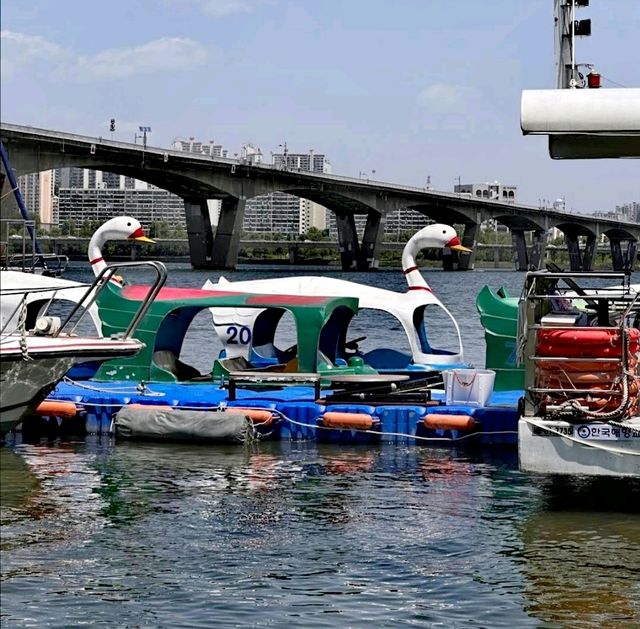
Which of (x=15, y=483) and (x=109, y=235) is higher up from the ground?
(x=109, y=235)

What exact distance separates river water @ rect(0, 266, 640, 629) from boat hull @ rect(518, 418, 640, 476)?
696mm

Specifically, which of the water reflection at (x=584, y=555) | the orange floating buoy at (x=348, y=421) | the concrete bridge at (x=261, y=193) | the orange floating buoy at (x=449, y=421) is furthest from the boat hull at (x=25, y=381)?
the concrete bridge at (x=261, y=193)

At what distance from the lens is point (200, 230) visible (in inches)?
3905

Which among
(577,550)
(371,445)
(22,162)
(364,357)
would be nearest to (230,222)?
(22,162)

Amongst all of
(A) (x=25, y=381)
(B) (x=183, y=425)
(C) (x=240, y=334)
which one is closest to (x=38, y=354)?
(A) (x=25, y=381)

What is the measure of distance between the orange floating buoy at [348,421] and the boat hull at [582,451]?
5406mm

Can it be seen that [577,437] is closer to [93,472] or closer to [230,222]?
[93,472]

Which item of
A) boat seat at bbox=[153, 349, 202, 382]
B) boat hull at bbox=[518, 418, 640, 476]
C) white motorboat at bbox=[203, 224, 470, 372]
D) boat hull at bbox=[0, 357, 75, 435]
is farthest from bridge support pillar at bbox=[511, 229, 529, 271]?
boat hull at bbox=[518, 418, 640, 476]

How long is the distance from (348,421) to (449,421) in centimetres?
137

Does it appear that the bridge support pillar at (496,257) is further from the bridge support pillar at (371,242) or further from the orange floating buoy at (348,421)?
the orange floating buoy at (348,421)

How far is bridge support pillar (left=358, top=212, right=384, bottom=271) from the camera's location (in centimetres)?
10725

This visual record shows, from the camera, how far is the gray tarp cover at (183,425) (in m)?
17.3

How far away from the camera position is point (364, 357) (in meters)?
23.2

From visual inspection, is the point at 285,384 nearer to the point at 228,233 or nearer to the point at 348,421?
the point at 348,421
